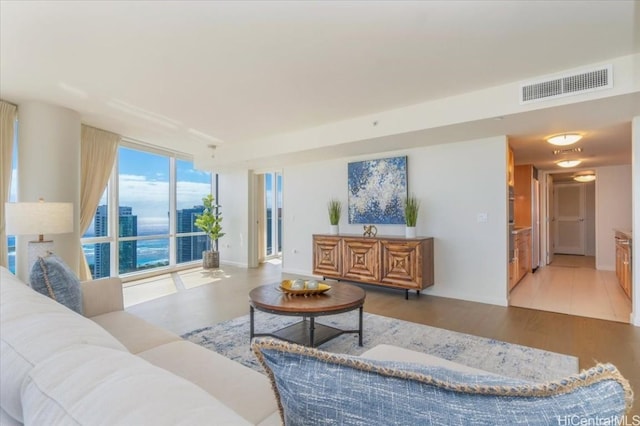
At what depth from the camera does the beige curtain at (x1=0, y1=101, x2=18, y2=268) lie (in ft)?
11.9

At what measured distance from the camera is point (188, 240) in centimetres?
682

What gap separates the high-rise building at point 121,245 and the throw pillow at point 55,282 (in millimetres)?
3758

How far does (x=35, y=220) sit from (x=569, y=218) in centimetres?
1196

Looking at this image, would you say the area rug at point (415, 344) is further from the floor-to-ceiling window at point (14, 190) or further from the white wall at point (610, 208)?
the white wall at point (610, 208)

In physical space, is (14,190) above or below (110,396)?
above

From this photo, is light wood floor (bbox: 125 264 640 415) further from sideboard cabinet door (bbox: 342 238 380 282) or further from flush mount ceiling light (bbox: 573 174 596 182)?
flush mount ceiling light (bbox: 573 174 596 182)

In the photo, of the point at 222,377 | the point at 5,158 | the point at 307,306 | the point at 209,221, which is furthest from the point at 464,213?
the point at 5,158

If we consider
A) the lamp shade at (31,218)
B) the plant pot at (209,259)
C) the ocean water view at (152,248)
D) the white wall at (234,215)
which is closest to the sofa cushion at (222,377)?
the lamp shade at (31,218)

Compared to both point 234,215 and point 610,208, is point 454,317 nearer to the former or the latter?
point 234,215

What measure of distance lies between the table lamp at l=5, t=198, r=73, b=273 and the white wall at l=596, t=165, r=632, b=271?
9075 millimetres

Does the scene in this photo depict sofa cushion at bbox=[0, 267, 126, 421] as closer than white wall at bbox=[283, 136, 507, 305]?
Yes

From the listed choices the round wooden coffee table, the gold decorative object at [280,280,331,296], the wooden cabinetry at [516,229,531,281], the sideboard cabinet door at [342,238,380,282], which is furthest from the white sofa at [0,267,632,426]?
the wooden cabinetry at [516,229,531,281]

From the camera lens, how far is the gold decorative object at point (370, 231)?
201 inches

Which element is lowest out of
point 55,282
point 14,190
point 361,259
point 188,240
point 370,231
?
point 361,259
